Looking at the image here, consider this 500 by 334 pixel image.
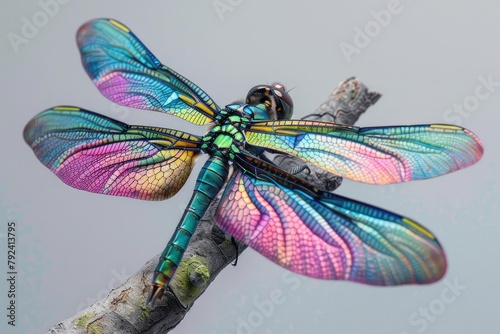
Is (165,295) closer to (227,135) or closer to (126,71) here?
(227,135)

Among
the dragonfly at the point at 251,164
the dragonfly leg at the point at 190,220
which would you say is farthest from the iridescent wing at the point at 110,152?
the dragonfly leg at the point at 190,220

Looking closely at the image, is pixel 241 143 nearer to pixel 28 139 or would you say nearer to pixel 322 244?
pixel 322 244

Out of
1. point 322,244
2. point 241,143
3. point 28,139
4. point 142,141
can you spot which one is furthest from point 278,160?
point 28,139

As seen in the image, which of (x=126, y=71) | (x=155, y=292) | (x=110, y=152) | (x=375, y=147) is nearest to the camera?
(x=155, y=292)

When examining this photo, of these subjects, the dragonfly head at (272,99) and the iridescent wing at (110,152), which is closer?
the iridescent wing at (110,152)

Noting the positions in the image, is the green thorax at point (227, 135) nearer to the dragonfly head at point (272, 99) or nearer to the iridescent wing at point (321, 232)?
the iridescent wing at point (321, 232)

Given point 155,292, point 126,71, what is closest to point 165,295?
point 155,292

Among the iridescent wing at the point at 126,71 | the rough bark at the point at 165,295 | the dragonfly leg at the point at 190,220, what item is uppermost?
the iridescent wing at the point at 126,71
